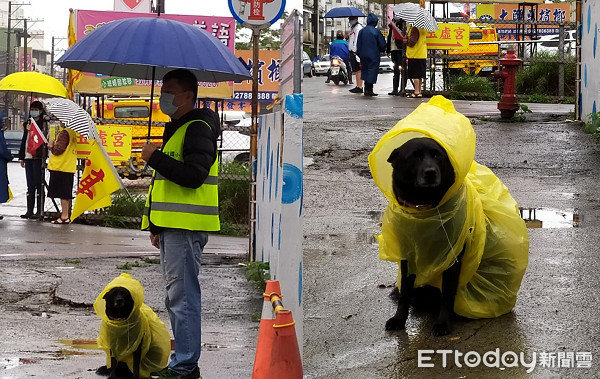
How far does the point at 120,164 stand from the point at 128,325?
956 cm

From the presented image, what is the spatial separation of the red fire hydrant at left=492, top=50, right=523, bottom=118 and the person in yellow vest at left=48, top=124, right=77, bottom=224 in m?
6.67

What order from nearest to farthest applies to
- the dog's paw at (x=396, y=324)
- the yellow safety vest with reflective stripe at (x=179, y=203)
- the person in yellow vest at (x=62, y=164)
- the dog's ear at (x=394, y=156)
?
the yellow safety vest with reflective stripe at (x=179, y=203), the dog's ear at (x=394, y=156), the dog's paw at (x=396, y=324), the person in yellow vest at (x=62, y=164)

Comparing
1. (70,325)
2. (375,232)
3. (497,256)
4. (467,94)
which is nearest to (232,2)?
(375,232)

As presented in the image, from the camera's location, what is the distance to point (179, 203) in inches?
201

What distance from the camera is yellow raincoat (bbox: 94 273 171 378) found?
5.38 m

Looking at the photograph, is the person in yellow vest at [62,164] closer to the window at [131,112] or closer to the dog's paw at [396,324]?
the dog's paw at [396,324]

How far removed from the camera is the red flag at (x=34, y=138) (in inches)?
529

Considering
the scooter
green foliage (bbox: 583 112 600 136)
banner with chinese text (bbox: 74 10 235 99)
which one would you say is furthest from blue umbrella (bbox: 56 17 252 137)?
the scooter

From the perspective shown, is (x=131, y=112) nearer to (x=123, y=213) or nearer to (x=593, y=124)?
(x=123, y=213)

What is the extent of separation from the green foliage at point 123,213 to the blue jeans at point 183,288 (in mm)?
8234

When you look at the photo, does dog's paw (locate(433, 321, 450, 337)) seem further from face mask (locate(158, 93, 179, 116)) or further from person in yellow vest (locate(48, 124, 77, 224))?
person in yellow vest (locate(48, 124, 77, 224))

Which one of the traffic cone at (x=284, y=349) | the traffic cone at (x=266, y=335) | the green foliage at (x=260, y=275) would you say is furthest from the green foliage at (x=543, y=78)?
the traffic cone at (x=284, y=349)

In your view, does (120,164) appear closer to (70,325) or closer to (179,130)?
(70,325)

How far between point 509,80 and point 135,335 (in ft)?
32.6
